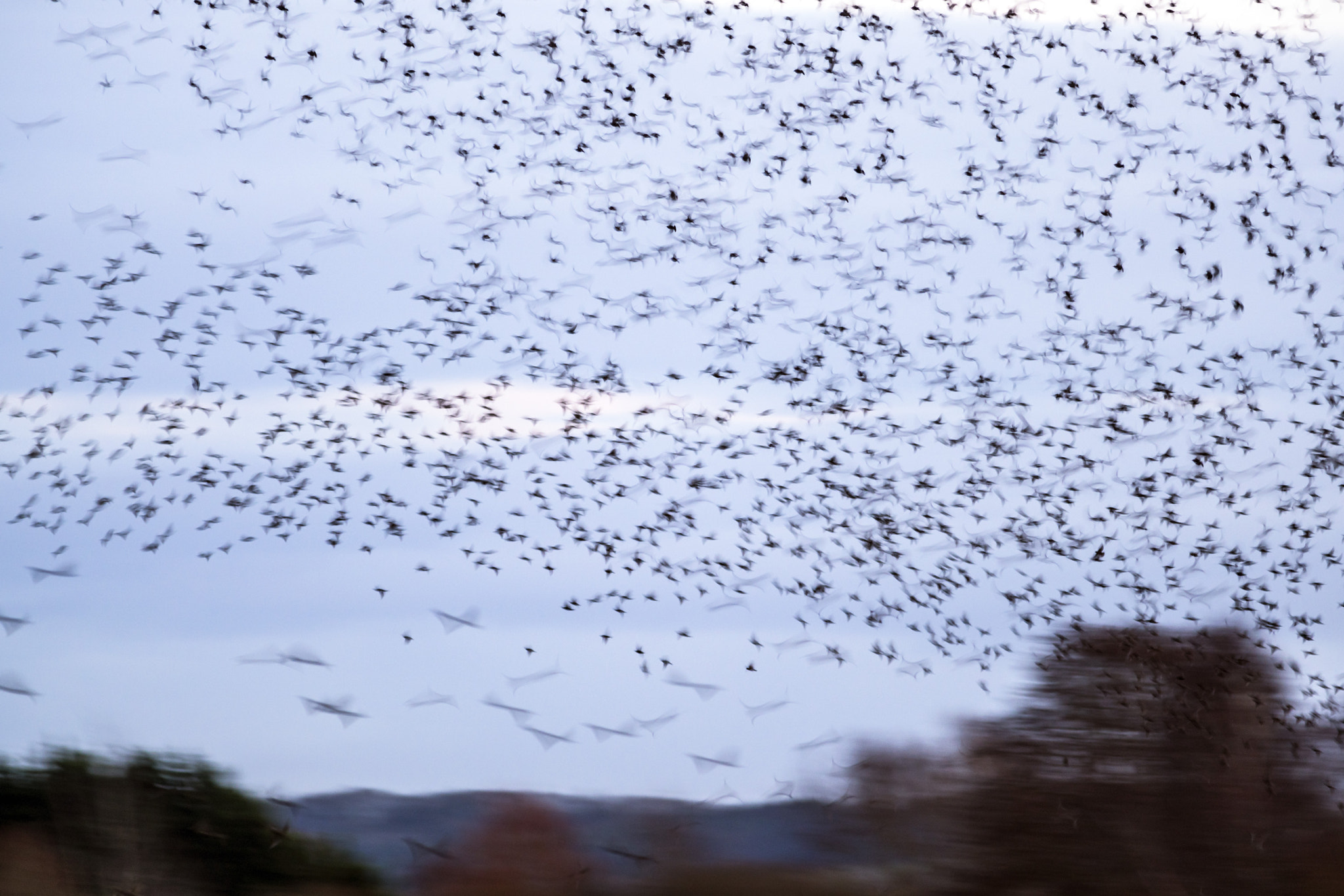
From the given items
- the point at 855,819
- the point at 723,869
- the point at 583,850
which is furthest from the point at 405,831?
the point at 855,819

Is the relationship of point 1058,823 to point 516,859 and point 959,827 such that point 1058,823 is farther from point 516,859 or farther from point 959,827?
point 516,859

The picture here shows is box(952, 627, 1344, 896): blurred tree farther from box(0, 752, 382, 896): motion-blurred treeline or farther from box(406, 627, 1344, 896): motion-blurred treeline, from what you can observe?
box(0, 752, 382, 896): motion-blurred treeline

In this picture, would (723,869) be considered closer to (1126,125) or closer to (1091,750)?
(1091,750)

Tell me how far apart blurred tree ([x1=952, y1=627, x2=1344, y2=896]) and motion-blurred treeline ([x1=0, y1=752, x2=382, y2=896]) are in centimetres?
496

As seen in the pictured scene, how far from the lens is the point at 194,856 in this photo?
33.6ft

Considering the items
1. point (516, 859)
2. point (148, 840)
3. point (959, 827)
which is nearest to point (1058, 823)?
point (959, 827)

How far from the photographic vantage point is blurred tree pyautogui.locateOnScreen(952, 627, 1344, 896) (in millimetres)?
8492

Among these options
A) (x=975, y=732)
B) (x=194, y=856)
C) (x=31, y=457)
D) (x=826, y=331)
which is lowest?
(x=194, y=856)

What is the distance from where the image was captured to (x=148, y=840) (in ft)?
32.1

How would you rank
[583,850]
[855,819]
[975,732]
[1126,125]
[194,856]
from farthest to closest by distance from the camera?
[1126,125] → [194,856] → [975,732] → [855,819] → [583,850]

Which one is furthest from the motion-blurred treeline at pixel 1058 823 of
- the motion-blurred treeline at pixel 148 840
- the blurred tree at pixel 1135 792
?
the motion-blurred treeline at pixel 148 840

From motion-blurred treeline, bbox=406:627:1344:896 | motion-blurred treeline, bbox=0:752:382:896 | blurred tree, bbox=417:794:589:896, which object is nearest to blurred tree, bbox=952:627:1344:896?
motion-blurred treeline, bbox=406:627:1344:896

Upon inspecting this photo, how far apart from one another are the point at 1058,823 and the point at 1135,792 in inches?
28.4

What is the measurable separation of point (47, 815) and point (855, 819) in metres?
7.04
